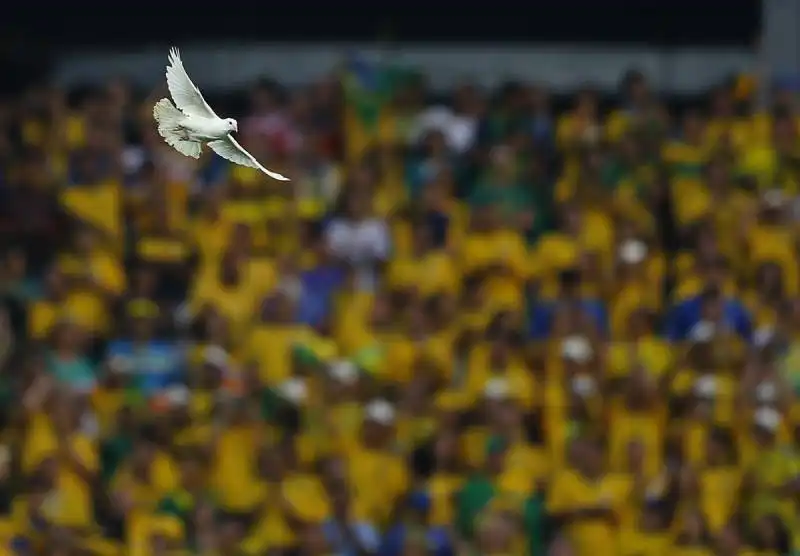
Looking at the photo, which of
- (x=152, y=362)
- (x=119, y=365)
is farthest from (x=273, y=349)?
(x=119, y=365)

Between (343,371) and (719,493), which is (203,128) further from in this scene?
(719,493)

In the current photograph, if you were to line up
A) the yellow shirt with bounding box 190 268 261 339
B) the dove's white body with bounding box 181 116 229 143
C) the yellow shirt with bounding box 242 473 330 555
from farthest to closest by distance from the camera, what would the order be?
the yellow shirt with bounding box 190 268 261 339 < the yellow shirt with bounding box 242 473 330 555 < the dove's white body with bounding box 181 116 229 143

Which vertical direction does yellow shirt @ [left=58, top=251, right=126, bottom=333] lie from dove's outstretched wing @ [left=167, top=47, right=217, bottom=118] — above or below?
below

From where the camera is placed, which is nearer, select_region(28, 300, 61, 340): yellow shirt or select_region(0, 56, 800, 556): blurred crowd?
select_region(0, 56, 800, 556): blurred crowd

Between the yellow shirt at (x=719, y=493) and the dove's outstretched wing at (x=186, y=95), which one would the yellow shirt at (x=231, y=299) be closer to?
the yellow shirt at (x=719, y=493)

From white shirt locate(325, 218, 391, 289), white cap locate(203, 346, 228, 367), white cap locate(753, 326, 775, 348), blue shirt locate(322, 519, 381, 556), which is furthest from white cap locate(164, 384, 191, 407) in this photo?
white cap locate(753, 326, 775, 348)

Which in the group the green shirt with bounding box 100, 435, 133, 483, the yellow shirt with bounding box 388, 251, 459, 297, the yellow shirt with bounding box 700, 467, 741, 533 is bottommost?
the yellow shirt with bounding box 700, 467, 741, 533

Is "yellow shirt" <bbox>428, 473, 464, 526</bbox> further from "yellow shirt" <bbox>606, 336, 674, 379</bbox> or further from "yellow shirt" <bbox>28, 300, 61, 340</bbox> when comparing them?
"yellow shirt" <bbox>28, 300, 61, 340</bbox>

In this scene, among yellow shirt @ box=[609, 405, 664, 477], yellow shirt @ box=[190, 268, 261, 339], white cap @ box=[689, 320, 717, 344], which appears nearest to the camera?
yellow shirt @ box=[609, 405, 664, 477]
